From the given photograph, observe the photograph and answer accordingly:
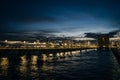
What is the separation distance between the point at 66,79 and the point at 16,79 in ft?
25.4

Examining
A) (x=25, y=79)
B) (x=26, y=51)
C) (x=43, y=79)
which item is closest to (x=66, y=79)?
(x=43, y=79)

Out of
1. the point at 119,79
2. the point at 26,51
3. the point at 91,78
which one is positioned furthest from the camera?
the point at 26,51

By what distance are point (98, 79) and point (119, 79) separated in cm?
310

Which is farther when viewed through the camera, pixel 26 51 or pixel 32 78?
pixel 26 51

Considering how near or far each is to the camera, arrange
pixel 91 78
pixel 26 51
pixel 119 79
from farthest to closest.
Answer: pixel 26 51, pixel 91 78, pixel 119 79

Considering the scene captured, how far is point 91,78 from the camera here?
34.3m

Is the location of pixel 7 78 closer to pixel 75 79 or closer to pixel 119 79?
pixel 75 79

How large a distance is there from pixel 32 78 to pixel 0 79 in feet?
16.2

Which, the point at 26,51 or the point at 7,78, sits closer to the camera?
the point at 7,78

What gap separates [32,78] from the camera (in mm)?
34406

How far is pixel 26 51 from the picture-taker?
166 m

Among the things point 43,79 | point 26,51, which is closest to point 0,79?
point 43,79

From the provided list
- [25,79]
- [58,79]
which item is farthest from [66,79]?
[25,79]

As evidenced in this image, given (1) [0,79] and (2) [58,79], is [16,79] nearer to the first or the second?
(1) [0,79]
